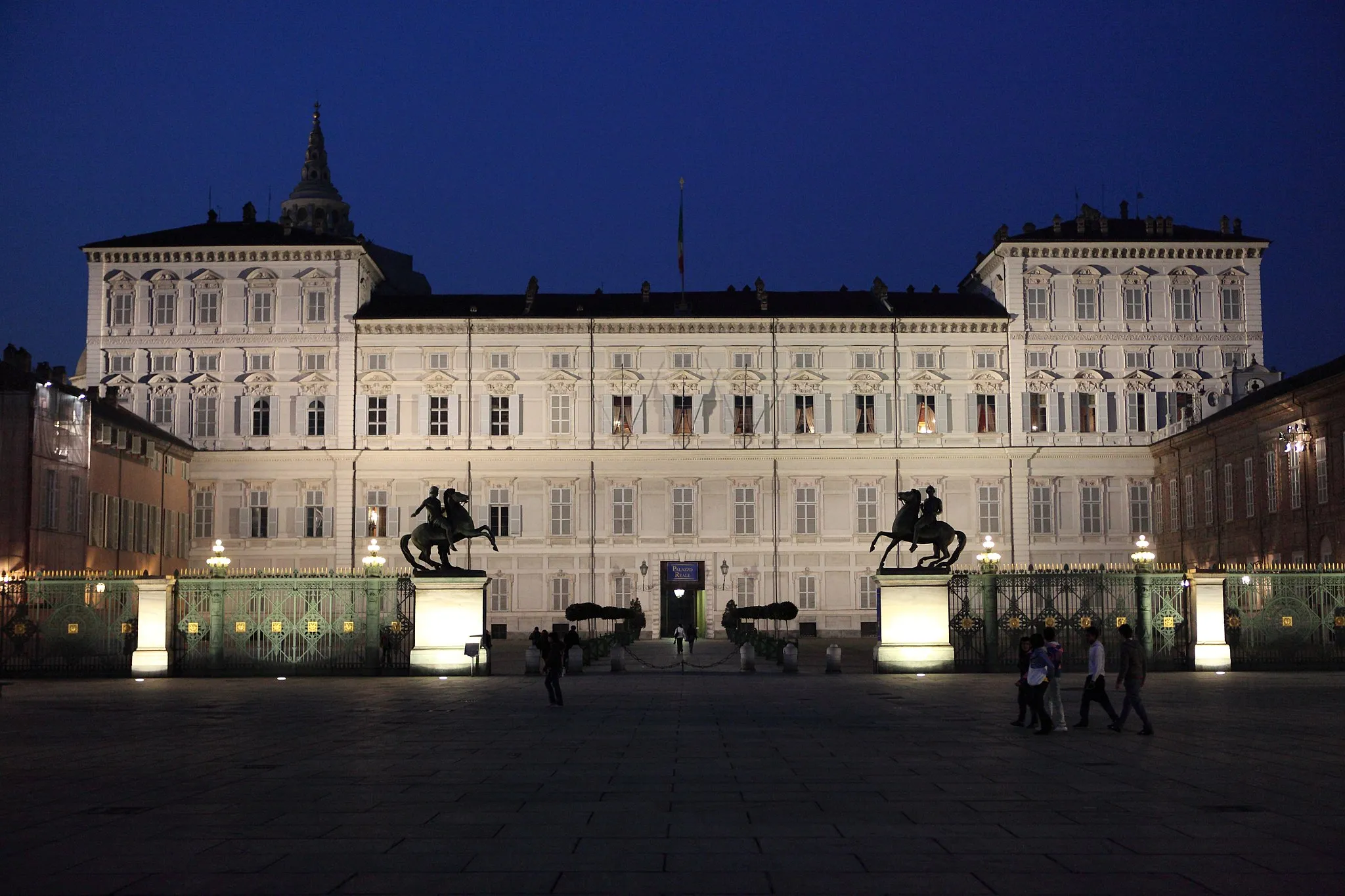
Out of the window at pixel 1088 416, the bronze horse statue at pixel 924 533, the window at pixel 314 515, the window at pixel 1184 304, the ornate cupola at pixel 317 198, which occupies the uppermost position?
the ornate cupola at pixel 317 198

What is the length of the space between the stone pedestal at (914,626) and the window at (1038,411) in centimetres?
3064

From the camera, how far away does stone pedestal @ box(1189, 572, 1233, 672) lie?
31797 millimetres

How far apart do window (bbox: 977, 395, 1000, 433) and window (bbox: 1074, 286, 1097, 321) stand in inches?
212

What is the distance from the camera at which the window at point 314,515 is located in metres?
59.8

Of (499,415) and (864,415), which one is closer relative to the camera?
(499,415)

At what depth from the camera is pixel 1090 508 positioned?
6050cm

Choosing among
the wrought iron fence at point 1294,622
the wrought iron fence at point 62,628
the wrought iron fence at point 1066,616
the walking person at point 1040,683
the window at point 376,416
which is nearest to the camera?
the walking person at point 1040,683

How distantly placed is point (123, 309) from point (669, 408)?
23674mm

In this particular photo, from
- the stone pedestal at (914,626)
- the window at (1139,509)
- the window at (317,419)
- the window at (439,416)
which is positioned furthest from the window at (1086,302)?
the stone pedestal at (914,626)

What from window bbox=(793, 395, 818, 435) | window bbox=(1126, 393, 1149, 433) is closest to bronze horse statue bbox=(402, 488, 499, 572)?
window bbox=(793, 395, 818, 435)

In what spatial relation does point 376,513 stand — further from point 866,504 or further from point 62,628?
point 62,628

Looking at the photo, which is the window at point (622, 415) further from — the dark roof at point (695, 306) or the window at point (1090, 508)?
the window at point (1090, 508)

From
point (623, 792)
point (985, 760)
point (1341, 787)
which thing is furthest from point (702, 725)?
point (1341, 787)

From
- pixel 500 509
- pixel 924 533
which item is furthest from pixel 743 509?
pixel 924 533
